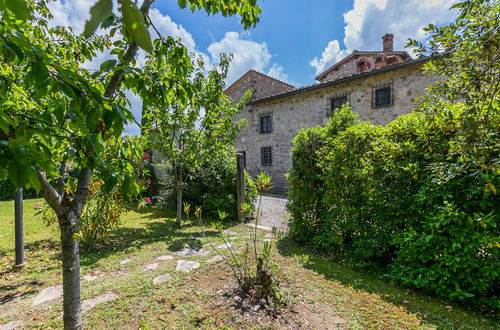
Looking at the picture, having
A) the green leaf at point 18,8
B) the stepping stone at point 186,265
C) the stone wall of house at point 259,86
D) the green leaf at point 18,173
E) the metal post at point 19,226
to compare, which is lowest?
the stepping stone at point 186,265

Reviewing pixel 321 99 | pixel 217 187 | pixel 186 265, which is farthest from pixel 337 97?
pixel 186 265

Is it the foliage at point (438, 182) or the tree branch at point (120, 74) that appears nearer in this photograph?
the tree branch at point (120, 74)

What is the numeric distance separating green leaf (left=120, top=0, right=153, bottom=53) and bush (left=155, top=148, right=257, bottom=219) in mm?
6094

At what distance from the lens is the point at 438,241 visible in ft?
8.16

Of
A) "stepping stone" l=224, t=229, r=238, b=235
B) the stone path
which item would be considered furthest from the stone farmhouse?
"stepping stone" l=224, t=229, r=238, b=235

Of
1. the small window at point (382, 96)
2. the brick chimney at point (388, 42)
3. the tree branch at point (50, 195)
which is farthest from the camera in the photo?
the brick chimney at point (388, 42)

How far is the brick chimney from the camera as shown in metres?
14.8

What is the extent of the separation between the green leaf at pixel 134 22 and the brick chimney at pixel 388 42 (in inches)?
732

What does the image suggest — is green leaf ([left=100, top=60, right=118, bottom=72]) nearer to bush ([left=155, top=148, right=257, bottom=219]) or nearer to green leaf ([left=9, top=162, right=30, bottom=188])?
green leaf ([left=9, top=162, right=30, bottom=188])

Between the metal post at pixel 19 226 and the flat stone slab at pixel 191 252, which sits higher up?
the metal post at pixel 19 226

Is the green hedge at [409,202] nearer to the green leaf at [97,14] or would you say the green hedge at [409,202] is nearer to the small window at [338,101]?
the green leaf at [97,14]

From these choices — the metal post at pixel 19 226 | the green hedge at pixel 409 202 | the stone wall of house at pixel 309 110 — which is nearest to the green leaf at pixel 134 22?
the green hedge at pixel 409 202

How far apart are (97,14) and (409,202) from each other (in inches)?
136

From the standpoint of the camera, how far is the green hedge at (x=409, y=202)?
229 cm
